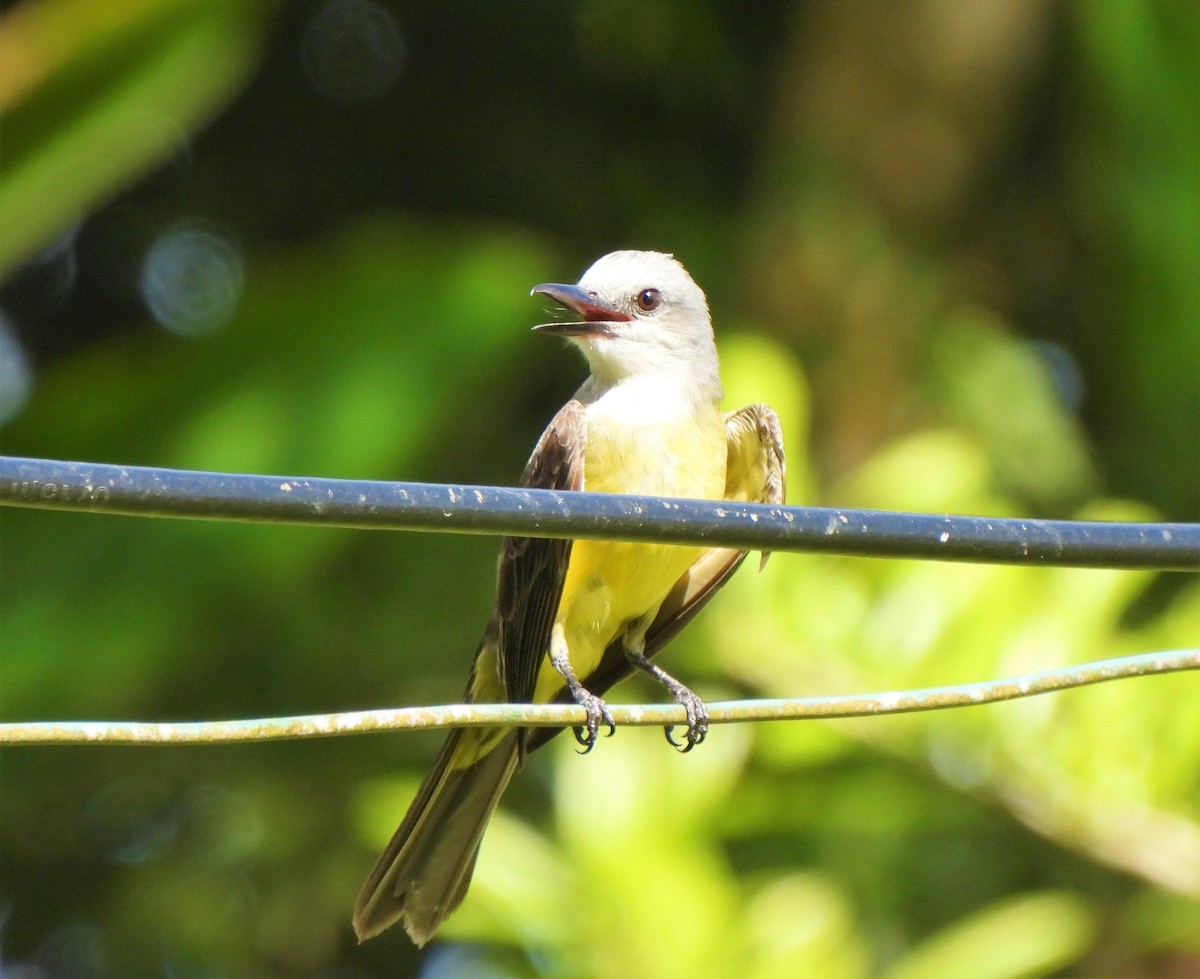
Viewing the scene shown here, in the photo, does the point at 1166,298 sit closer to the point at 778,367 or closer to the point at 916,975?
the point at 778,367

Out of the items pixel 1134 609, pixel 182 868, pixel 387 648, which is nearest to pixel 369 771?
pixel 387 648

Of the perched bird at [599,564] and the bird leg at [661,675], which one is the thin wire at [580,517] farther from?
the bird leg at [661,675]

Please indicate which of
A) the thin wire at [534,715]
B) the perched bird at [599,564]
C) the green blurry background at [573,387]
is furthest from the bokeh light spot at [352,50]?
the thin wire at [534,715]

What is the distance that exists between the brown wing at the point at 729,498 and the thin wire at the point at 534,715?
1805 millimetres

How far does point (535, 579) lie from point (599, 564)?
7.2 inches

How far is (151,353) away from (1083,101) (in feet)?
14.1

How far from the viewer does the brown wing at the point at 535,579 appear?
4121 millimetres

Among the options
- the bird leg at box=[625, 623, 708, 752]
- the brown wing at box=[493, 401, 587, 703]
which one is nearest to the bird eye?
the brown wing at box=[493, 401, 587, 703]

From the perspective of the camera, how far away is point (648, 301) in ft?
15.5

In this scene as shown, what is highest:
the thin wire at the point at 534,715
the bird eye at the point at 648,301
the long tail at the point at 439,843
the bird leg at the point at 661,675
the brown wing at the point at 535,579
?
the bird eye at the point at 648,301

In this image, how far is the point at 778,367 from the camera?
5.57 m

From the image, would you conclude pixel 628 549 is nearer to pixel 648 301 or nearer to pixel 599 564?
pixel 599 564

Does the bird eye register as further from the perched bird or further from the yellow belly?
the yellow belly

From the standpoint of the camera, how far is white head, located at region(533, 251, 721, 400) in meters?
4.50
